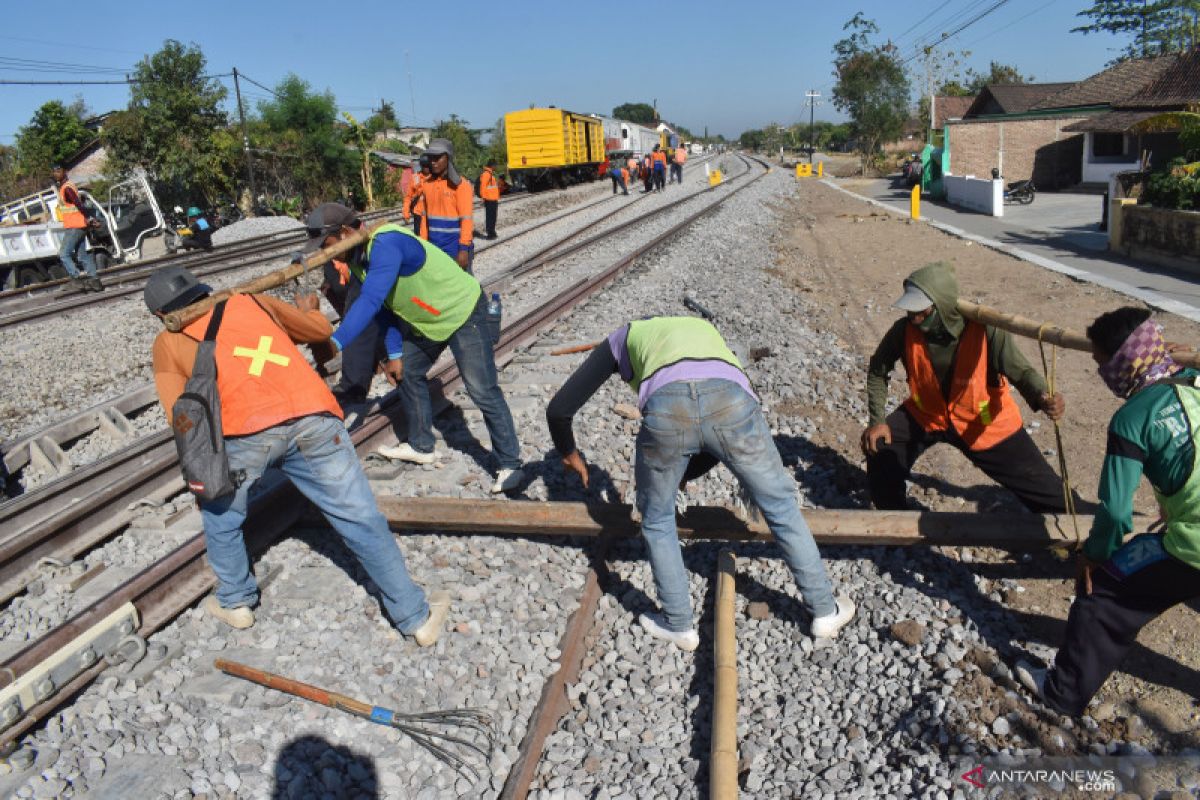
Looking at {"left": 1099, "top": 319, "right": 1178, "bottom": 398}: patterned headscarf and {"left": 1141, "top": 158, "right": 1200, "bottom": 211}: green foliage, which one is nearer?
{"left": 1099, "top": 319, "right": 1178, "bottom": 398}: patterned headscarf

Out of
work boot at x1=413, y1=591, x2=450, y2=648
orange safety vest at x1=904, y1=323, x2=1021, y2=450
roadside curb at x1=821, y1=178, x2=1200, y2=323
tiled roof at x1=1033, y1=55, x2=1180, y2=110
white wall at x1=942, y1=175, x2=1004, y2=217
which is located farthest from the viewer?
tiled roof at x1=1033, y1=55, x2=1180, y2=110

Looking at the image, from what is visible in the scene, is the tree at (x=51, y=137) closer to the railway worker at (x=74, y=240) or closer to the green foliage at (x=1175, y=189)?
the railway worker at (x=74, y=240)

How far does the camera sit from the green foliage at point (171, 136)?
28.6 m

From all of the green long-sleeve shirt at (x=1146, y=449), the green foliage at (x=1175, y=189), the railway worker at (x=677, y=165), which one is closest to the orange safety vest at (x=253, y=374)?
the green long-sleeve shirt at (x=1146, y=449)

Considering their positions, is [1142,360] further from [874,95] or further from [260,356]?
[874,95]

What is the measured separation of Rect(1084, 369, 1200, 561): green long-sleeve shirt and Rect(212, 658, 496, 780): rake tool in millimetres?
2483

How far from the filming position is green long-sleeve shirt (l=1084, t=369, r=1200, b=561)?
2762mm

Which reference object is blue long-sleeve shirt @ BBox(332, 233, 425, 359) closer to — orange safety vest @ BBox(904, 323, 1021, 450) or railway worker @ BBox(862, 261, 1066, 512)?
railway worker @ BBox(862, 261, 1066, 512)

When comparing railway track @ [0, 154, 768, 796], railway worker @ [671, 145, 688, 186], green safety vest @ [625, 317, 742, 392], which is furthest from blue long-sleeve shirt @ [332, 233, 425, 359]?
railway worker @ [671, 145, 688, 186]

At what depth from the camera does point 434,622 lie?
150 inches

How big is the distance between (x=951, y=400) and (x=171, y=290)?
383 centimetres

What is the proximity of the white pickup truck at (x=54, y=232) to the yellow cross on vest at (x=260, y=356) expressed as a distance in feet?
45.9

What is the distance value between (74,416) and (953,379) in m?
6.75

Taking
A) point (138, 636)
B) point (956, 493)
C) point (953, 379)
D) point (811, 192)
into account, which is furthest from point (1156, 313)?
point (811, 192)
